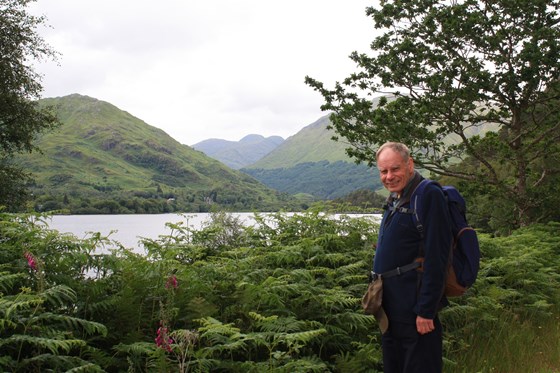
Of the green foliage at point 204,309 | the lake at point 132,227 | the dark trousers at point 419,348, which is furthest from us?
the lake at point 132,227

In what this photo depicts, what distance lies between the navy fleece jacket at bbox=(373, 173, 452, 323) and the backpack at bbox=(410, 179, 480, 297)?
70 millimetres

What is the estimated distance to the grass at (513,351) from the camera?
21.6 ft

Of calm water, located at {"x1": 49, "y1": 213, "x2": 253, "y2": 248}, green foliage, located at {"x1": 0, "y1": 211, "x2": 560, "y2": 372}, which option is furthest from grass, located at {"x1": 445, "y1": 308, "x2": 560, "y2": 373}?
calm water, located at {"x1": 49, "y1": 213, "x2": 253, "y2": 248}

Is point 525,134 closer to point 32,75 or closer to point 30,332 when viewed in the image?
point 30,332

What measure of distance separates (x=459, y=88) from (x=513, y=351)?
1001 centimetres

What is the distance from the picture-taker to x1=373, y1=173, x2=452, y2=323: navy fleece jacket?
12.7ft

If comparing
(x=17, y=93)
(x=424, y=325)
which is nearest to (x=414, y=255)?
(x=424, y=325)

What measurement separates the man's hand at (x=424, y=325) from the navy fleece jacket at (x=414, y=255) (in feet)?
0.12

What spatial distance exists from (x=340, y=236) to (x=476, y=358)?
2.93 m

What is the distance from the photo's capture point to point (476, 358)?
6.79m

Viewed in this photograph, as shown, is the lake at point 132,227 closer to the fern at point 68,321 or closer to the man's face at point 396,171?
the fern at point 68,321

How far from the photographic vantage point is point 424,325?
3.90m

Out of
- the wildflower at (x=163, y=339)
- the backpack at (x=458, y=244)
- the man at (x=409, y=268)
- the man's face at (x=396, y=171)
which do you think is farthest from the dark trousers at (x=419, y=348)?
the wildflower at (x=163, y=339)

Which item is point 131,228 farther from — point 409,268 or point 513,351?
point 409,268
